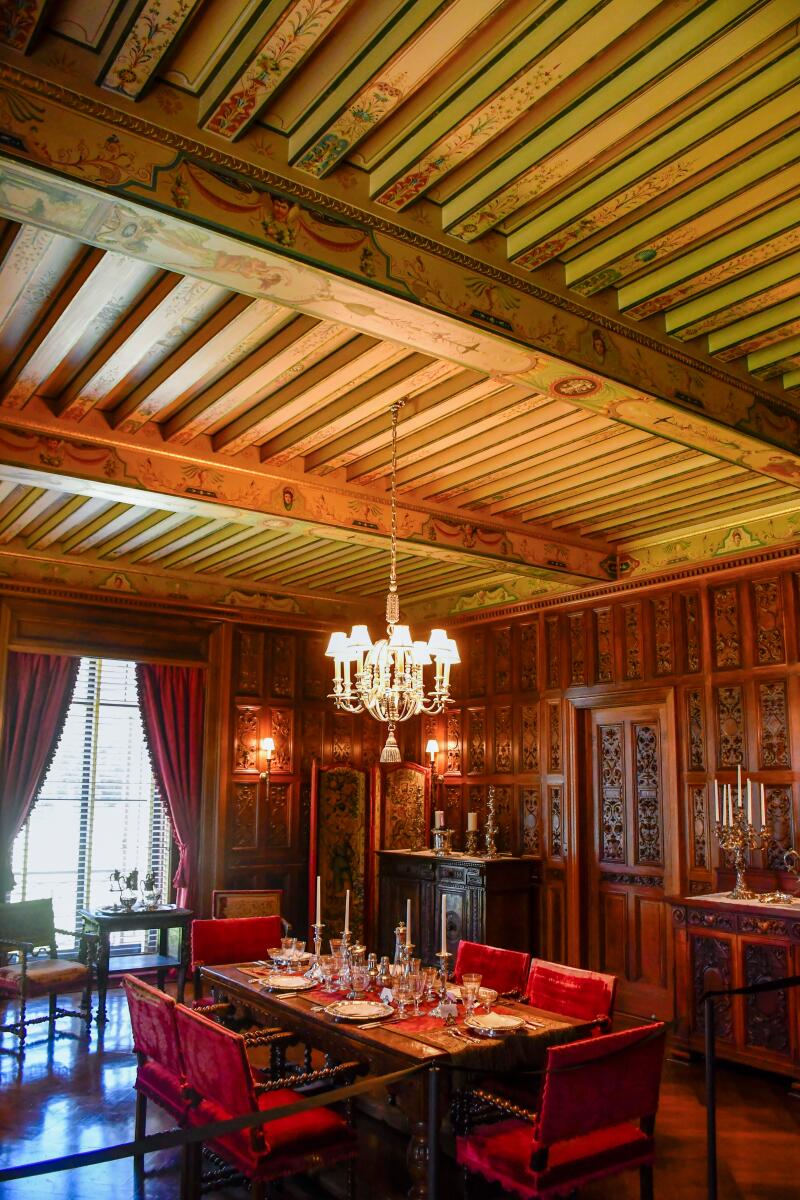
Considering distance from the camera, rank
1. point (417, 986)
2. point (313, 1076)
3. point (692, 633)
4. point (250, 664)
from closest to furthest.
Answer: point (313, 1076) < point (417, 986) < point (692, 633) < point (250, 664)

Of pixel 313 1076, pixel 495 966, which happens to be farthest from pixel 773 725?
pixel 313 1076

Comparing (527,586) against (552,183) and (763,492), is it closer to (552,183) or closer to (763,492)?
(763,492)

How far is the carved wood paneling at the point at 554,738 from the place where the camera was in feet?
26.7

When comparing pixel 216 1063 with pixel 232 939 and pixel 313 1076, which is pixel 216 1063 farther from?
pixel 232 939

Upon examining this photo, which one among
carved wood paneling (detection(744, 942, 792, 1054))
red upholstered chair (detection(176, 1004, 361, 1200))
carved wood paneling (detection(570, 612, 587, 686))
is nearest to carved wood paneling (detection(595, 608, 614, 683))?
carved wood paneling (detection(570, 612, 587, 686))

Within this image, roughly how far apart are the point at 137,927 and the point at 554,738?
369cm

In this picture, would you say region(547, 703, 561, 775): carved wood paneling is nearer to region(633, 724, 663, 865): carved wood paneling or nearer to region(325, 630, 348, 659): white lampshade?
region(633, 724, 663, 865): carved wood paneling

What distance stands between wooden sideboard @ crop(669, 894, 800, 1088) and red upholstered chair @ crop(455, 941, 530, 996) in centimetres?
155

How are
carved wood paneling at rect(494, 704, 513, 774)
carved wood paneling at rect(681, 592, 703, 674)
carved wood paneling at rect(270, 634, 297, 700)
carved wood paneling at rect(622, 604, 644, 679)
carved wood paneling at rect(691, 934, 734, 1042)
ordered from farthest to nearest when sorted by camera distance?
carved wood paneling at rect(270, 634, 297, 700) → carved wood paneling at rect(494, 704, 513, 774) → carved wood paneling at rect(622, 604, 644, 679) → carved wood paneling at rect(681, 592, 703, 674) → carved wood paneling at rect(691, 934, 734, 1042)

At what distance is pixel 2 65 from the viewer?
8.39ft

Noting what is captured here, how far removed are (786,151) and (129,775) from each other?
8.03 metres

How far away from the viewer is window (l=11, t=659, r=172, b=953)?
887 cm

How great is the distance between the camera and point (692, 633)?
7.21 metres

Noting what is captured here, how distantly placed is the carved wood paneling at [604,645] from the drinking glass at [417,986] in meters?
3.73
